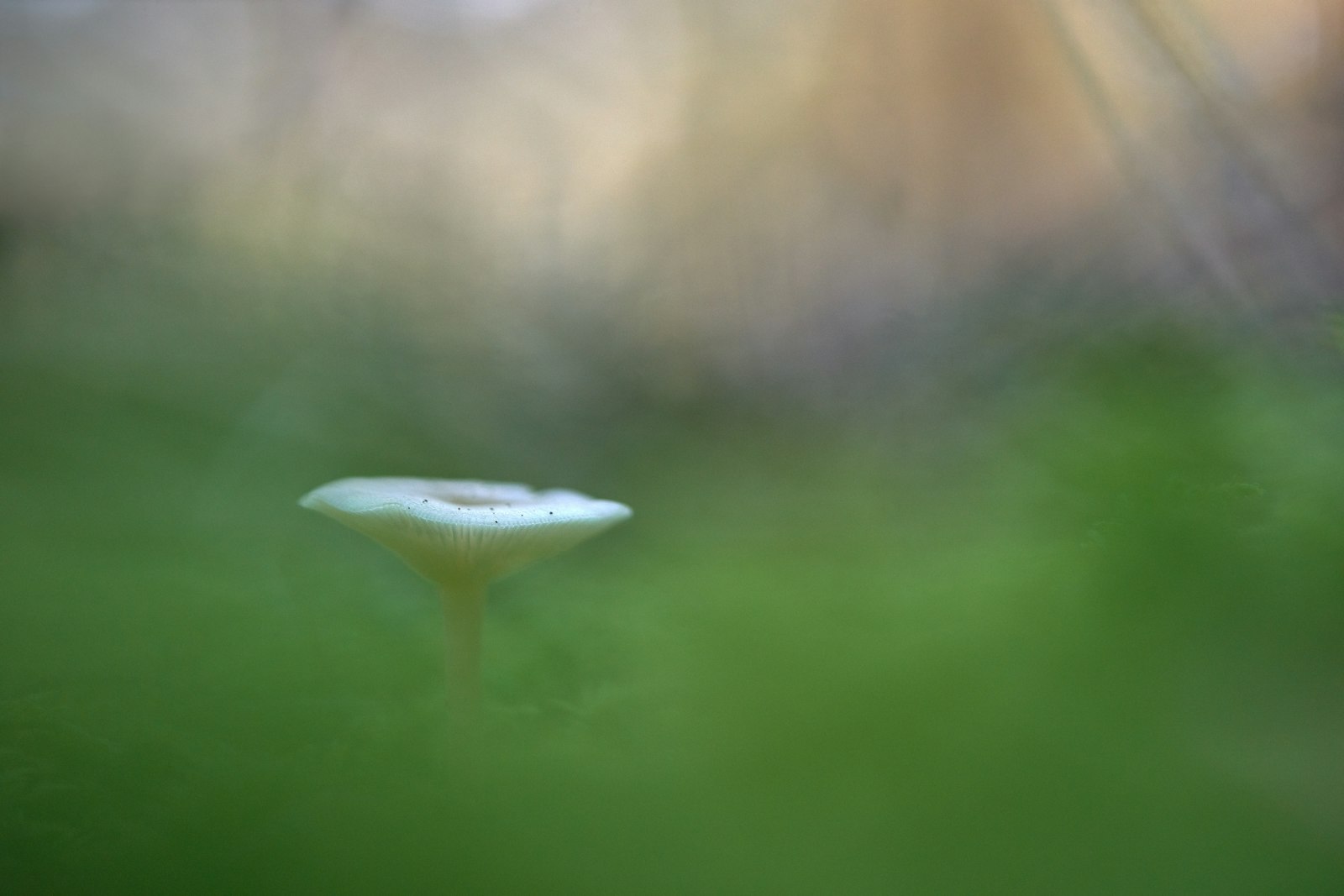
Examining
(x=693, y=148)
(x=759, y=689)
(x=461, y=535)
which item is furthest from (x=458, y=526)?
(x=693, y=148)

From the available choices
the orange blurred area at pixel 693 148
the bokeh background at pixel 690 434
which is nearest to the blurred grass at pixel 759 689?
the bokeh background at pixel 690 434

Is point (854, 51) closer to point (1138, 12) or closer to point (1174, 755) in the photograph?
point (1138, 12)

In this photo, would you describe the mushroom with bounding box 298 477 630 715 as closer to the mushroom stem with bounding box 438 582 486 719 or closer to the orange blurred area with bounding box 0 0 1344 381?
the mushroom stem with bounding box 438 582 486 719

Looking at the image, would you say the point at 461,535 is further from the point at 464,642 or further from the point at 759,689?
the point at 759,689

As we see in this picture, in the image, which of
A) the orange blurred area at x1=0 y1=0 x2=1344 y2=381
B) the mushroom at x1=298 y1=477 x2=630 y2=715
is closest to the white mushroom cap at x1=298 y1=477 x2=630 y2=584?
the mushroom at x1=298 y1=477 x2=630 y2=715

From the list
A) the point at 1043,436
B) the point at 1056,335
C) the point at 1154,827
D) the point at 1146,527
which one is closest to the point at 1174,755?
the point at 1154,827

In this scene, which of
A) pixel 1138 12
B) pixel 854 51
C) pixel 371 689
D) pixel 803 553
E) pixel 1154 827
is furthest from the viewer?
pixel 854 51

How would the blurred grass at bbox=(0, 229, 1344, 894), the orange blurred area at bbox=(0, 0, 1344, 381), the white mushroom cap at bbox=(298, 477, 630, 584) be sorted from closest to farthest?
the blurred grass at bbox=(0, 229, 1344, 894) → the white mushroom cap at bbox=(298, 477, 630, 584) → the orange blurred area at bbox=(0, 0, 1344, 381)
